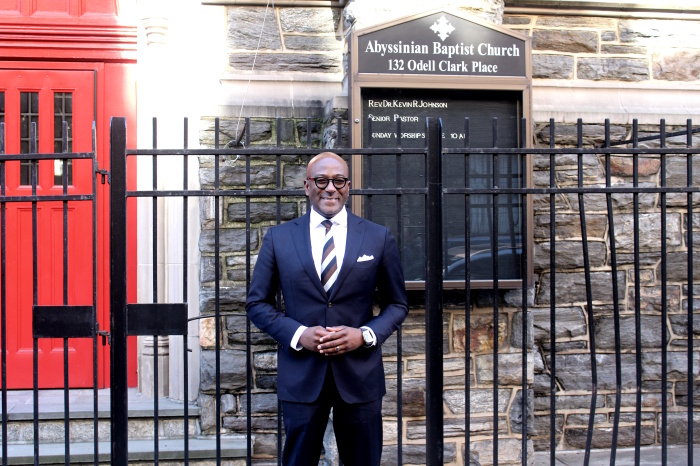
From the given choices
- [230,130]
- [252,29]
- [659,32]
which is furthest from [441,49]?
[659,32]

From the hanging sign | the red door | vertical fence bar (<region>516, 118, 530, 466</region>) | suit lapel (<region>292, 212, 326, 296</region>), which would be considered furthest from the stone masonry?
suit lapel (<region>292, 212, 326, 296</region>)

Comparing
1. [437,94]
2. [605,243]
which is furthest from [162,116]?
[605,243]

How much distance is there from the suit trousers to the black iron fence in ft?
1.47

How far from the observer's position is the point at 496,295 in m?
3.94

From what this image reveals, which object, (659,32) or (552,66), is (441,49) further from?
(659,32)

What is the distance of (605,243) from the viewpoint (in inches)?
215

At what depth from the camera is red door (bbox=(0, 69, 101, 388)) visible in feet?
17.9

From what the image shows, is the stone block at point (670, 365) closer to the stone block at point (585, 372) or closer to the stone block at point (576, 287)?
the stone block at point (585, 372)

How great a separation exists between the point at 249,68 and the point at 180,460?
261 centimetres

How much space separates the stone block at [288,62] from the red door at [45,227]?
119 cm

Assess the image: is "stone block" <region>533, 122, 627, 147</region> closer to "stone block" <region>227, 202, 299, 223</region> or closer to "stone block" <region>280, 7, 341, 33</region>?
"stone block" <region>280, 7, 341, 33</region>

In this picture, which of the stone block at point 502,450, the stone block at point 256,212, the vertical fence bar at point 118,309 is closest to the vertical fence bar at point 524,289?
the stone block at point 502,450

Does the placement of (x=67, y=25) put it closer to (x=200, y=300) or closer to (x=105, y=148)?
(x=105, y=148)

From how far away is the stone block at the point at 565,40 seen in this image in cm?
552
